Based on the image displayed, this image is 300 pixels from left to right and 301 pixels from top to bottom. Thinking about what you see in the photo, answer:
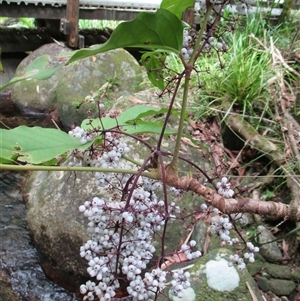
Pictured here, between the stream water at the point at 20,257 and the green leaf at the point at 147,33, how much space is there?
1.64 metres

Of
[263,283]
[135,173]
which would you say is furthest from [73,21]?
[135,173]

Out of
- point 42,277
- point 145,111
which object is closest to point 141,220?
point 145,111

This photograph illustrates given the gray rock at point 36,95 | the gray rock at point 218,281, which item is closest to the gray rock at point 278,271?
the gray rock at point 218,281

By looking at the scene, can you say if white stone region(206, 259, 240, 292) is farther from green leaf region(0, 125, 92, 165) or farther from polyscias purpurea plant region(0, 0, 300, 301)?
green leaf region(0, 125, 92, 165)

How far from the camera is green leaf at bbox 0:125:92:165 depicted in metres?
0.61

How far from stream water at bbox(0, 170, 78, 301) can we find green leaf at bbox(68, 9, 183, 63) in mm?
1640

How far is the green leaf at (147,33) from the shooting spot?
0.54 m

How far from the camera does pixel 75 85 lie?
334 centimetres

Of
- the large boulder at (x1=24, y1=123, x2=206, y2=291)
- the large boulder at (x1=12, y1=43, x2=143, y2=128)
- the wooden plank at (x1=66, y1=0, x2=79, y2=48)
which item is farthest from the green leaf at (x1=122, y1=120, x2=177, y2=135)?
the wooden plank at (x1=66, y1=0, x2=79, y2=48)

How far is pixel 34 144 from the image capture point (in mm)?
643

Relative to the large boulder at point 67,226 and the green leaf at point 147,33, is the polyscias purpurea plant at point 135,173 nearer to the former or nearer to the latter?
the green leaf at point 147,33

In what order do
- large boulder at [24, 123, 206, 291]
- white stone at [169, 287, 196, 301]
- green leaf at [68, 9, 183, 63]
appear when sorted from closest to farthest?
green leaf at [68, 9, 183, 63]
white stone at [169, 287, 196, 301]
large boulder at [24, 123, 206, 291]

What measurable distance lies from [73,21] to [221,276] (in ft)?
10.3

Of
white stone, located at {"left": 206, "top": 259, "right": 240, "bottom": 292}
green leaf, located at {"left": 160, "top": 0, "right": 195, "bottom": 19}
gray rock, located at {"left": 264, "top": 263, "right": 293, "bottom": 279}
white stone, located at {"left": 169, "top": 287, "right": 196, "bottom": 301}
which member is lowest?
gray rock, located at {"left": 264, "top": 263, "right": 293, "bottom": 279}
